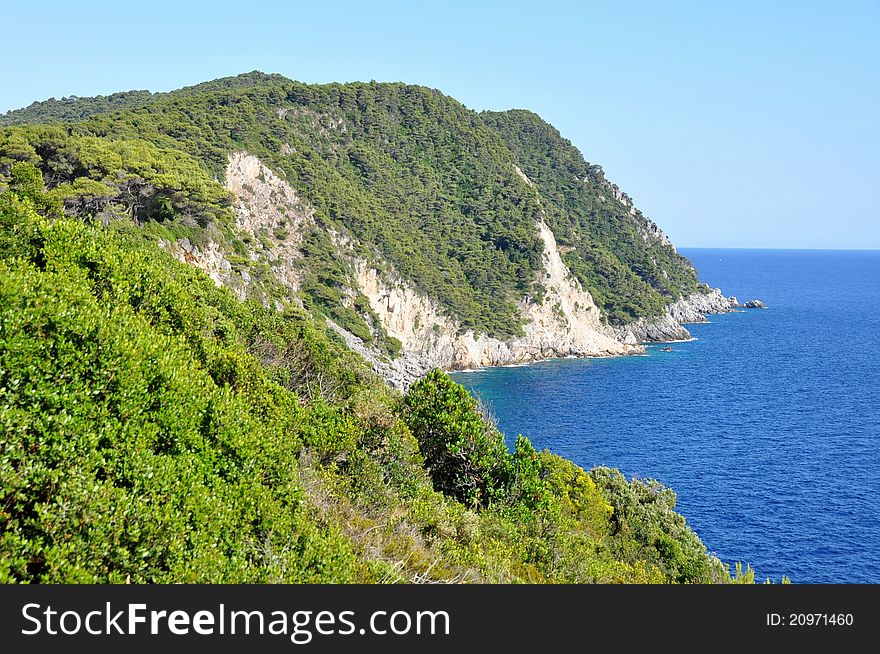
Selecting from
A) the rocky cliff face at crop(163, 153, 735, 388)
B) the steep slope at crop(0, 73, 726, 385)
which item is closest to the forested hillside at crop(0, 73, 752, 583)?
the steep slope at crop(0, 73, 726, 385)

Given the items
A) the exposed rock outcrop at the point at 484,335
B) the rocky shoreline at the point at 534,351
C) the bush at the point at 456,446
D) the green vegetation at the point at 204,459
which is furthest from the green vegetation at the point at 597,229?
the green vegetation at the point at 204,459

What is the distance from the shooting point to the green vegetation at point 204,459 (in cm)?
903

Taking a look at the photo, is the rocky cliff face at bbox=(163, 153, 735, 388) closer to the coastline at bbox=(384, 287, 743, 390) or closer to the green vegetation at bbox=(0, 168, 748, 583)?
the coastline at bbox=(384, 287, 743, 390)

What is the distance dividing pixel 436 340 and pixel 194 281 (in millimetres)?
62364

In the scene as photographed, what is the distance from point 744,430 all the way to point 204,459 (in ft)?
190

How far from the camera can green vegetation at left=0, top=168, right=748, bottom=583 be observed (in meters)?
9.03

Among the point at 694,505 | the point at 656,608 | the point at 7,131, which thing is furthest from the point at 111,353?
the point at 7,131

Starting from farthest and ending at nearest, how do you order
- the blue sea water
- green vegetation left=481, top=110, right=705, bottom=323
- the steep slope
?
green vegetation left=481, top=110, right=705, bottom=323 → the steep slope → the blue sea water

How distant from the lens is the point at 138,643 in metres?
7.00

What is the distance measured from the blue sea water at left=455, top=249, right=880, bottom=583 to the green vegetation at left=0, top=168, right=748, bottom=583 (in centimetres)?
2139

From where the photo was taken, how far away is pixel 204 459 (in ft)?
38.8

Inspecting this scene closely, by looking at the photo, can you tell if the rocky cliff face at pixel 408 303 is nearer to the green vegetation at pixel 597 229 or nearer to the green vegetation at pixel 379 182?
the green vegetation at pixel 379 182

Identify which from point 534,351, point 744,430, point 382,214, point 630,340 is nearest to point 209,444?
point 744,430

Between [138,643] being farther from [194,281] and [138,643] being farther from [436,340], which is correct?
[436,340]
